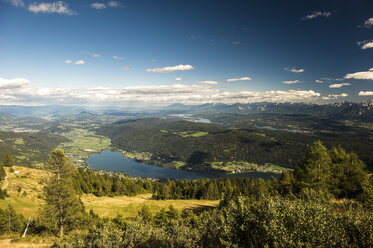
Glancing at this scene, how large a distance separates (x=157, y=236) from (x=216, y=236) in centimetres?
797

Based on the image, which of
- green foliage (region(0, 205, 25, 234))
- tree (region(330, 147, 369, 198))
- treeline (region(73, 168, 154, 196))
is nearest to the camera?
green foliage (region(0, 205, 25, 234))

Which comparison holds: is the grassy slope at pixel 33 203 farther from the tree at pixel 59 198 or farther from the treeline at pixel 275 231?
the treeline at pixel 275 231

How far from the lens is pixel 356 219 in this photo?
16922 mm

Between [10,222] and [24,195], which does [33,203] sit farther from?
[10,222]

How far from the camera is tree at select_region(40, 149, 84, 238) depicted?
34037mm

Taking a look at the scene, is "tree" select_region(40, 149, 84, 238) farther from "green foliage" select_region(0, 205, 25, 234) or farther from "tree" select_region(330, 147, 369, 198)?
"tree" select_region(330, 147, 369, 198)

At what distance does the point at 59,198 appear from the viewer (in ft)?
113

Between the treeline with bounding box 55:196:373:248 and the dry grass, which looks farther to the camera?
the dry grass

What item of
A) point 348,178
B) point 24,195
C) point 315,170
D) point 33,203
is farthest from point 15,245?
point 348,178

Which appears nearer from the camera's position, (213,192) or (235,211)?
(235,211)

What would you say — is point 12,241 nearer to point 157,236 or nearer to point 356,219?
point 157,236

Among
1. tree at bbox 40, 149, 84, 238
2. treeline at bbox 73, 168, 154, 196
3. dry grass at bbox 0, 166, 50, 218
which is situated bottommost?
treeline at bbox 73, 168, 154, 196

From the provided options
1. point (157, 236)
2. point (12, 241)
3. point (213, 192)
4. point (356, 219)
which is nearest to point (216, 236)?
point (157, 236)

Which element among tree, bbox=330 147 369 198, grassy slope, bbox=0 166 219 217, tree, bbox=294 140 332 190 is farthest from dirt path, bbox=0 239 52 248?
tree, bbox=330 147 369 198
